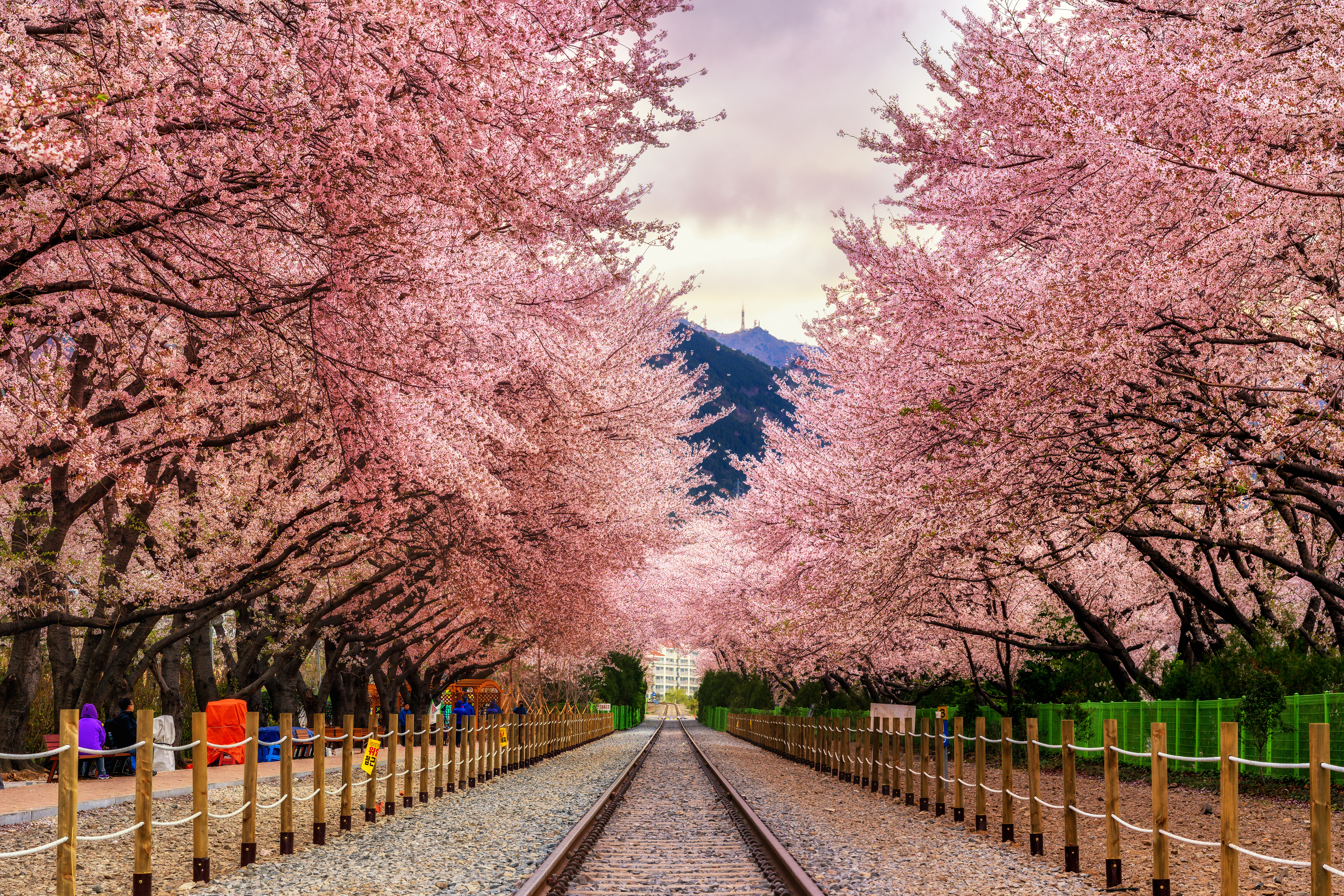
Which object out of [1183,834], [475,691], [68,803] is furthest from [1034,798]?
[475,691]

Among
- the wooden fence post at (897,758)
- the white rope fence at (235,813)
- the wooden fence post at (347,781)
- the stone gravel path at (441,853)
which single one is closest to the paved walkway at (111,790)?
the wooden fence post at (347,781)

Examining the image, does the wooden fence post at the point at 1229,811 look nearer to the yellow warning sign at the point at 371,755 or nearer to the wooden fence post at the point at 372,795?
the wooden fence post at the point at 372,795

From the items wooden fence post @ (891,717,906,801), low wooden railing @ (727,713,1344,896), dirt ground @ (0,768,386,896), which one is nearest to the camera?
low wooden railing @ (727,713,1344,896)

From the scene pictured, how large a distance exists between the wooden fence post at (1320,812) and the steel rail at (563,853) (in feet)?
16.8

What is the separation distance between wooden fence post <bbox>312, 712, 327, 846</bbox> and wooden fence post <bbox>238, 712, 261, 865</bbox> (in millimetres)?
1311

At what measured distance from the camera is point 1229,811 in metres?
7.15

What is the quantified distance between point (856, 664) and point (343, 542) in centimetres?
1797

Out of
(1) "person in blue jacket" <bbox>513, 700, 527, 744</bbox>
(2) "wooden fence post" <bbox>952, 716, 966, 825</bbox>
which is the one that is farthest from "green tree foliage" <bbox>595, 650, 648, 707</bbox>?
(2) "wooden fence post" <bbox>952, 716, 966, 825</bbox>

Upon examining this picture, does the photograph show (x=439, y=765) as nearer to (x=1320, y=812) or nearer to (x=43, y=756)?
(x=43, y=756)

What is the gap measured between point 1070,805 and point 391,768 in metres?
9.25

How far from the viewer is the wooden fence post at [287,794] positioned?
36.2 feet

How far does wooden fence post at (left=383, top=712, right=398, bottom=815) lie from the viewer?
14.8 m

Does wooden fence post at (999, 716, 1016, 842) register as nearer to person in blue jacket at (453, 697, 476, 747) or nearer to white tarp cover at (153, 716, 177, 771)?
white tarp cover at (153, 716, 177, 771)

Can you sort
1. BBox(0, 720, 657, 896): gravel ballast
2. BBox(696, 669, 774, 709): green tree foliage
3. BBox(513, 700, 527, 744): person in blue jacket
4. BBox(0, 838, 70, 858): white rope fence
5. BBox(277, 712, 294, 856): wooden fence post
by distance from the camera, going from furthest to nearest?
BBox(696, 669, 774, 709): green tree foliage < BBox(513, 700, 527, 744): person in blue jacket < BBox(277, 712, 294, 856): wooden fence post < BBox(0, 720, 657, 896): gravel ballast < BBox(0, 838, 70, 858): white rope fence
